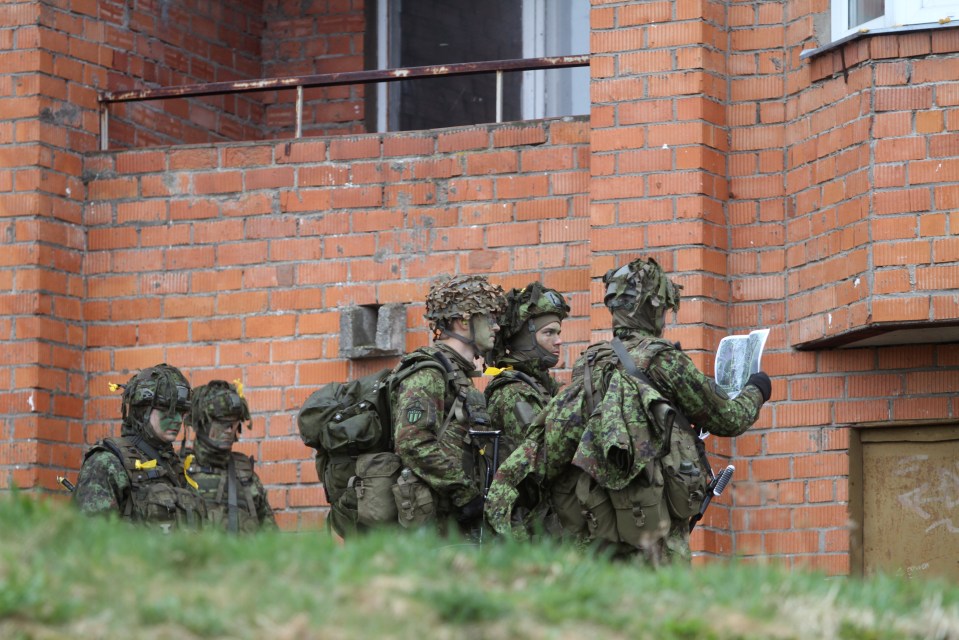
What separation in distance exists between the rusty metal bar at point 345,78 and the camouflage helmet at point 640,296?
2.53m

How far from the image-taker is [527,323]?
9.80 m

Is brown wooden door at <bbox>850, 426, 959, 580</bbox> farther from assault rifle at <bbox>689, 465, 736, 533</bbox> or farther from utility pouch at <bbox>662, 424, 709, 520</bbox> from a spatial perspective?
utility pouch at <bbox>662, 424, 709, 520</bbox>

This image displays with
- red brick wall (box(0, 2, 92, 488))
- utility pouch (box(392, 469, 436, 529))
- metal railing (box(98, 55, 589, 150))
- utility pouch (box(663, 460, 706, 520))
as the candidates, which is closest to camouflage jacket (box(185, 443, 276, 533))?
red brick wall (box(0, 2, 92, 488))

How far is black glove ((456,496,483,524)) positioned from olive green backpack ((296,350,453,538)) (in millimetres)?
313

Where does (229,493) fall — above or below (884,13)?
below

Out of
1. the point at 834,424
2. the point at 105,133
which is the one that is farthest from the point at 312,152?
the point at 834,424

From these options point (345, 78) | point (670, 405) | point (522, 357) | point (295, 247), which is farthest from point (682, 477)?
point (345, 78)

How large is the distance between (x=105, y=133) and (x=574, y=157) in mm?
3118

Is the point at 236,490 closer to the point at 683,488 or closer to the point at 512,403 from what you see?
the point at 512,403

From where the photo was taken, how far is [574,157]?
1119 cm

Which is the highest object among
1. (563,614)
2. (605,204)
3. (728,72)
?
(728,72)

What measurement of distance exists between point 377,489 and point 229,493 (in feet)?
5.87

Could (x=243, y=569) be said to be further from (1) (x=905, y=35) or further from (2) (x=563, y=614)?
(1) (x=905, y=35)

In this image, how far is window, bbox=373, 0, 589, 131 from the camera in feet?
41.9
